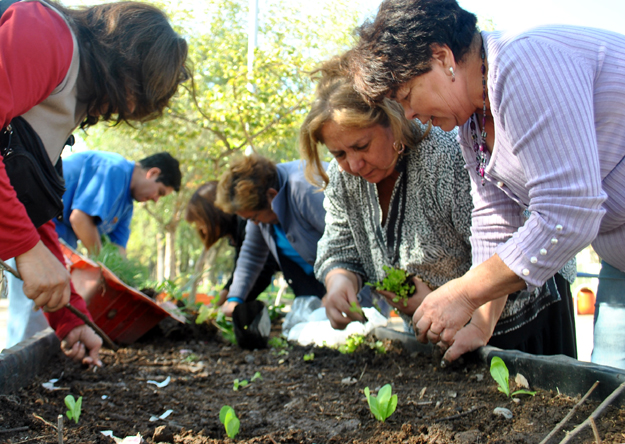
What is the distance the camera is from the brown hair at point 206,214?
413cm

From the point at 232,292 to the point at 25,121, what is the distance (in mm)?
2653

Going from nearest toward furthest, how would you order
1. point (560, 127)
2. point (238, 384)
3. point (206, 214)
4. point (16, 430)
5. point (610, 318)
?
point (560, 127)
point (16, 430)
point (610, 318)
point (238, 384)
point (206, 214)

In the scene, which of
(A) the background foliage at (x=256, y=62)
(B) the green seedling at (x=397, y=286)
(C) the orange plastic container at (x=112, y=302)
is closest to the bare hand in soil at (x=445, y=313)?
(B) the green seedling at (x=397, y=286)

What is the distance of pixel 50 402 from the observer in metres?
1.53

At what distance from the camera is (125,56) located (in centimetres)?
162

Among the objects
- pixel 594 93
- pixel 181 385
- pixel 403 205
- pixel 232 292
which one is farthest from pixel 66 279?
pixel 232 292

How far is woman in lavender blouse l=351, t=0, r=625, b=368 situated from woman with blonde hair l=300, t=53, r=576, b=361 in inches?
12.3

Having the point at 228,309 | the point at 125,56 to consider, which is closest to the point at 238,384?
the point at 125,56

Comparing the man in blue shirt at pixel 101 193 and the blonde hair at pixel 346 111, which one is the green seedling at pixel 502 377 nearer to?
the blonde hair at pixel 346 111

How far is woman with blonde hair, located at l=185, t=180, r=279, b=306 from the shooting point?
414cm

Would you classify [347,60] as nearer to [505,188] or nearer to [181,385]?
[505,188]

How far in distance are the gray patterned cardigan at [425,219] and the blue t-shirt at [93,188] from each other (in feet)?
6.26

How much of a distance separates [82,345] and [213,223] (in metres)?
2.21

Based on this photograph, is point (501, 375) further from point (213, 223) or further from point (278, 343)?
point (213, 223)
